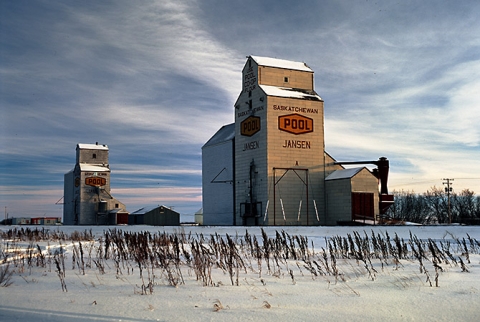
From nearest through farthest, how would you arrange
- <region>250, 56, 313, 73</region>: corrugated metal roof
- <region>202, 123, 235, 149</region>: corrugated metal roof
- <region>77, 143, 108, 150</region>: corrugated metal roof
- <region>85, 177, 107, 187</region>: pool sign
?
<region>250, 56, 313, 73</region>: corrugated metal roof → <region>202, 123, 235, 149</region>: corrugated metal roof → <region>85, 177, 107, 187</region>: pool sign → <region>77, 143, 108, 150</region>: corrugated metal roof

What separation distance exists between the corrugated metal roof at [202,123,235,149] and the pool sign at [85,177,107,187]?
2628cm

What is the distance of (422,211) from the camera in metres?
103

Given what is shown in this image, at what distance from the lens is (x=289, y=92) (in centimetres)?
4144

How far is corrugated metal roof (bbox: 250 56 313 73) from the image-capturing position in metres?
42.2

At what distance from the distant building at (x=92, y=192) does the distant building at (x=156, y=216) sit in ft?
17.6

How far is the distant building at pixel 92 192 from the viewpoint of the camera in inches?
2729

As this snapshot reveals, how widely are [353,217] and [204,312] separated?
Result: 3243 cm

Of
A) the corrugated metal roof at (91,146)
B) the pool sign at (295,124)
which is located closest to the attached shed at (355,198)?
the pool sign at (295,124)

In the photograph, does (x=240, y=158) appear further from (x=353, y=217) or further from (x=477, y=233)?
(x=477, y=233)

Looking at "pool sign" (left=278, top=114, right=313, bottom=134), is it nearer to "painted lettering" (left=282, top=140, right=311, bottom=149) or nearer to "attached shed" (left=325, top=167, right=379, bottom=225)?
"painted lettering" (left=282, top=140, right=311, bottom=149)

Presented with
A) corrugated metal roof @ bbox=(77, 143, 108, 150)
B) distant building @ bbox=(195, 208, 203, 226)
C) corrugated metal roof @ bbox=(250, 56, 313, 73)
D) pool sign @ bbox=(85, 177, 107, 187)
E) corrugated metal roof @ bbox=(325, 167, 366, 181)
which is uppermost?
corrugated metal roof @ bbox=(250, 56, 313, 73)

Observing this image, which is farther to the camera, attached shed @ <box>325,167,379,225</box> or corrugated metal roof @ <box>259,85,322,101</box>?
corrugated metal roof @ <box>259,85,322,101</box>

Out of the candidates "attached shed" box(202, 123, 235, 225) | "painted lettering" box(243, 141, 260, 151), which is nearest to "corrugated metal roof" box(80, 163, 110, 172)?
"attached shed" box(202, 123, 235, 225)

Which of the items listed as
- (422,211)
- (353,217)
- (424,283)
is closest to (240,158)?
(353,217)
